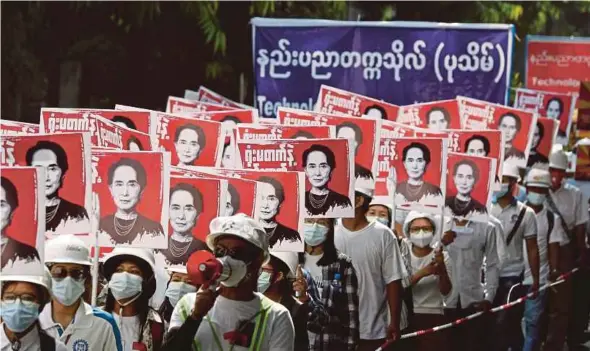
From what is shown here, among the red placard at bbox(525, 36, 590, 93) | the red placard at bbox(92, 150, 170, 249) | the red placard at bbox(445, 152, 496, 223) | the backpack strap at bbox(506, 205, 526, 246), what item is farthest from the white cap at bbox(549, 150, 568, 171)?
the red placard at bbox(92, 150, 170, 249)

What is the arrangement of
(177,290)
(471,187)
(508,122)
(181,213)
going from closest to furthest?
(181,213)
(177,290)
(471,187)
(508,122)

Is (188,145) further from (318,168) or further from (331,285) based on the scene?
(331,285)

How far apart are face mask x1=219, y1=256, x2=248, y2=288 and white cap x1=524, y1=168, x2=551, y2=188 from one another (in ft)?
29.8

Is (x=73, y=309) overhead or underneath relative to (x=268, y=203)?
underneath

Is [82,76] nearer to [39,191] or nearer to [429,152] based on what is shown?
[429,152]

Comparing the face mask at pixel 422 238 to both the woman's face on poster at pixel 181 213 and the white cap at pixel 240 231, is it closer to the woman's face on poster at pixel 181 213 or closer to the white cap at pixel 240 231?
the woman's face on poster at pixel 181 213

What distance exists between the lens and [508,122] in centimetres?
1631

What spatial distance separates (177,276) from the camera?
359 inches

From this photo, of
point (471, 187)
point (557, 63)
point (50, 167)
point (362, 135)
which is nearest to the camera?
point (50, 167)

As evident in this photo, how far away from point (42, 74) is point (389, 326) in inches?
257

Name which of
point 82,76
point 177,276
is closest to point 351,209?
point 177,276

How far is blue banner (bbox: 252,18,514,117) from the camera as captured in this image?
17.0m

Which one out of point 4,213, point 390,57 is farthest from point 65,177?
point 390,57

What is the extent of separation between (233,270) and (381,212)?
5.81 m
